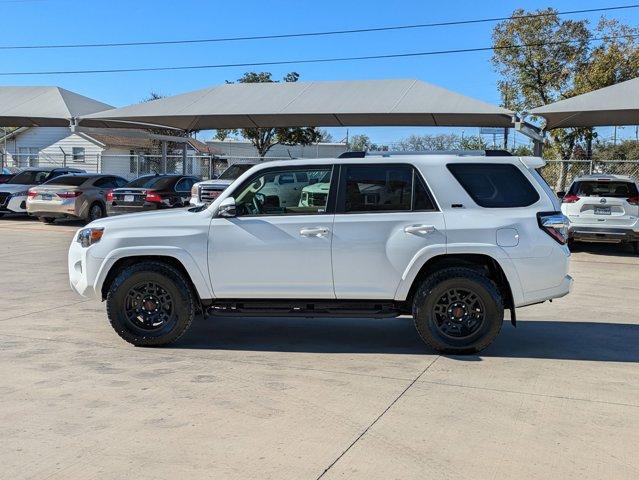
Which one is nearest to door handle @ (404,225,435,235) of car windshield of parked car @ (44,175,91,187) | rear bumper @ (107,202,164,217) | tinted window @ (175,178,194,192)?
rear bumper @ (107,202,164,217)

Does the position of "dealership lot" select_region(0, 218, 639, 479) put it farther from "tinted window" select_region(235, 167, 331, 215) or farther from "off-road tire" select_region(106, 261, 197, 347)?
"tinted window" select_region(235, 167, 331, 215)

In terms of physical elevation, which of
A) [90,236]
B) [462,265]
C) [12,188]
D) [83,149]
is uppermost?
[83,149]

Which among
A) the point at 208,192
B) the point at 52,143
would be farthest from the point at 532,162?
the point at 52,143

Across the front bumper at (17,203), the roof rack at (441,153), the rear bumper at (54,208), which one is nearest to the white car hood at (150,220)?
the roof rack at (441,153)

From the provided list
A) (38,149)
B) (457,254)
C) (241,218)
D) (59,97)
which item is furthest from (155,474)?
(38,149)

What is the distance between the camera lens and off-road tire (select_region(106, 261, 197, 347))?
6.34 meters

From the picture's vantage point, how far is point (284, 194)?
6.43 m

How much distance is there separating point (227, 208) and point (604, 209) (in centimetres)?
1023

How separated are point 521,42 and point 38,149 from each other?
1471 inches

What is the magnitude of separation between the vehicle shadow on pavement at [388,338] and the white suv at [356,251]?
1.56 feet

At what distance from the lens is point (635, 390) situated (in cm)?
535

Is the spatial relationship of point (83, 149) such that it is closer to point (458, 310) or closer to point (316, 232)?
point (316, 232)

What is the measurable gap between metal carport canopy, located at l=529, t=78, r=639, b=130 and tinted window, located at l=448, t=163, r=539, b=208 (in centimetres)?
1203

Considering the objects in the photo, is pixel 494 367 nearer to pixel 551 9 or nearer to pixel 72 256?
pixel 72 256
